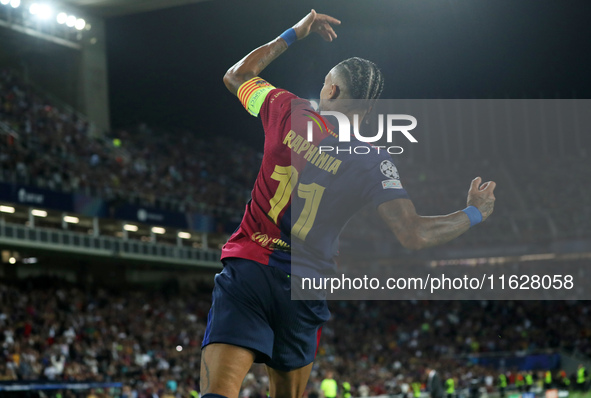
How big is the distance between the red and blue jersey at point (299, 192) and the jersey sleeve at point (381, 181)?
0.03m

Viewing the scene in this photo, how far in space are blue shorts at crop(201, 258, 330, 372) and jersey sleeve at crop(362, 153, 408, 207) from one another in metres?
0.55

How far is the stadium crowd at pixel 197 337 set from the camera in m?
20.3

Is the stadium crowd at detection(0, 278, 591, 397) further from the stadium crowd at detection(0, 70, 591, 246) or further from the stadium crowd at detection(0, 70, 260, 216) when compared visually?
the stadium crowd at detection(0, 70, 591, 246)

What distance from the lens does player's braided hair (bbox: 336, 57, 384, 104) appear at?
3.37m

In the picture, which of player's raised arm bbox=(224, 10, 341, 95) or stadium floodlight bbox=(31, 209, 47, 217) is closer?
player's raised arm bbox=(224, 10, 341, 95)

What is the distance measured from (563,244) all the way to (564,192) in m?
3.14

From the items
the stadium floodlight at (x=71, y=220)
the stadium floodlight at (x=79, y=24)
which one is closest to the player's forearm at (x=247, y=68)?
the stadium floodlight at (x=71, y=220)

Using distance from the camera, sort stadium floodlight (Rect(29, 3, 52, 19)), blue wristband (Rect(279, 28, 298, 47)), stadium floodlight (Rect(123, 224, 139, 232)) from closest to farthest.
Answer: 1. blue wristband (Rect(279, 28, 298, 47))
2. stadium floodlight (Rect(123, 224, 139, 232))
3. stadium floodlight (Rect(29, 3, 52, 19))

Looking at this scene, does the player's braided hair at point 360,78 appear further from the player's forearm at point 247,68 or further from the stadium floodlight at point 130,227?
the stadium floodlight at point 130,227

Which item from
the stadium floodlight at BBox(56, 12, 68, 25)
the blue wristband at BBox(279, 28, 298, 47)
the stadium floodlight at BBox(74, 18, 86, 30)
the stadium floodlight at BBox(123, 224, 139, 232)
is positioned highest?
the stadium floodlight at BBox(74, 18, 86, 30)

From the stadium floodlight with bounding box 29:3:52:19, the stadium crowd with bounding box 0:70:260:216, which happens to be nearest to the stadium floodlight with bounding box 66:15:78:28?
the stadium floodlight with bounding box 29:3:52:19

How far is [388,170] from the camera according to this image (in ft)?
10.6

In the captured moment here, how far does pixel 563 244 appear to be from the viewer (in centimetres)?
4109

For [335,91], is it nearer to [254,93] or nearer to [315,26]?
[254,93]
